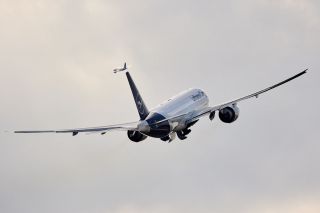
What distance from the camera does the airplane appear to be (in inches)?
4825

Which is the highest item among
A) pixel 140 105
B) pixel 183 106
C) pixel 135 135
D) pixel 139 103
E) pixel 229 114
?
pixel 139 103

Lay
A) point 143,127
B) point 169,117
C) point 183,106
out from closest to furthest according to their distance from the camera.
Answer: point 143,127 → point 169,117 → point 183,106

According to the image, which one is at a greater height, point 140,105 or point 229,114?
point 140,105

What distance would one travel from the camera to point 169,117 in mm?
124625

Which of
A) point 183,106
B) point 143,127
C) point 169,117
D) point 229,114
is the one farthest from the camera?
point 229,114

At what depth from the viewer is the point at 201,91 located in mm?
139625

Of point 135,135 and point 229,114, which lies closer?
point 135,135

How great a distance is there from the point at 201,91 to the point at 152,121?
743 inches

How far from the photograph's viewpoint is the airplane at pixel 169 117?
12256cm

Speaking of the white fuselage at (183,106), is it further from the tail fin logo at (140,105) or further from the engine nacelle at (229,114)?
the engine nacelle at (229,114)

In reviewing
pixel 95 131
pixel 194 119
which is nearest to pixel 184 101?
pixel 194 119

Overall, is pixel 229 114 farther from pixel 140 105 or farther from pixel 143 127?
pixel 143 127

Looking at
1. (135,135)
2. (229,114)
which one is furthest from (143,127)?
(229,114)

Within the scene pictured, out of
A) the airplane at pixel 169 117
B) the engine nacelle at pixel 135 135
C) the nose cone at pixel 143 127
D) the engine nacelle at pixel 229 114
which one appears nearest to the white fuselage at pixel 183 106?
the airplane at pixel 169 117
